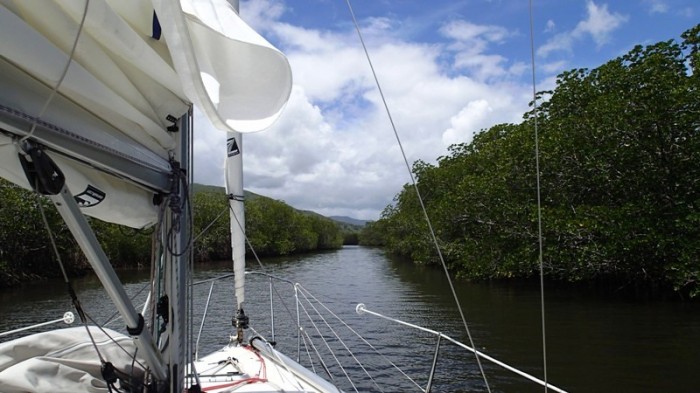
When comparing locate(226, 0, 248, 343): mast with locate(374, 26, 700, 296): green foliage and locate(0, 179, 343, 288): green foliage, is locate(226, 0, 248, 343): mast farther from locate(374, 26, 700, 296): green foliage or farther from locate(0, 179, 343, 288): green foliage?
locate(374, 26, 700, 296): green foliage

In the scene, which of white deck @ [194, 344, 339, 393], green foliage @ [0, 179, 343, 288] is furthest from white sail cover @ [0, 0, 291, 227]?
green foliage @ [0, 179, 343, 288]

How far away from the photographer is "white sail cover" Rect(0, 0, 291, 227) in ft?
4.71

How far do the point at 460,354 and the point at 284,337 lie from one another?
12.6 feet

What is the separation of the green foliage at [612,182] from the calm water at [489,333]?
126cm

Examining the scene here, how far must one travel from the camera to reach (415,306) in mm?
14836

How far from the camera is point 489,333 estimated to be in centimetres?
1073

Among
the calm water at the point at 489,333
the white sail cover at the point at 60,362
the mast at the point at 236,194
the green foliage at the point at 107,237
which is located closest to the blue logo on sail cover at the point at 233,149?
the mast at the point at 236,194

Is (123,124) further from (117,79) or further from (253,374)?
(253,374)

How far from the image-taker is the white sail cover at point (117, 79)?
4.71 feet

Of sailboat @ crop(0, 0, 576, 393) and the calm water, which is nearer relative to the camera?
sailboat @ crop(0, 0, 576, 393)

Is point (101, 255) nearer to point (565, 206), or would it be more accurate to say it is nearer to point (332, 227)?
point (565, 206)

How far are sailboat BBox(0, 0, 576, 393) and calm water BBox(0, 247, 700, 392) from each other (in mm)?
1999

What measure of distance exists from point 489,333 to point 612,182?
6.75 m

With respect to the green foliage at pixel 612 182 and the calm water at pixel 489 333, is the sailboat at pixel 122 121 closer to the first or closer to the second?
the calm water at pixel 489 333
